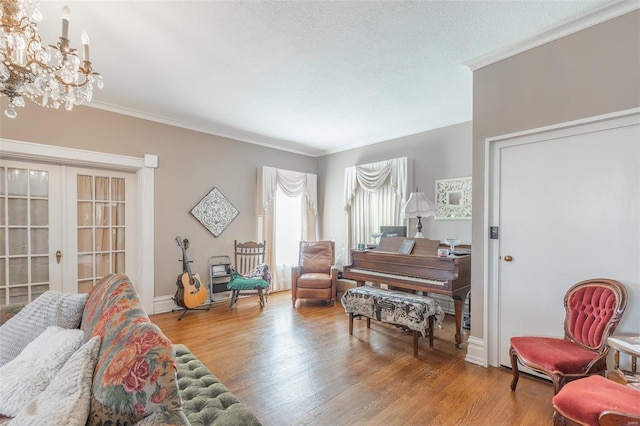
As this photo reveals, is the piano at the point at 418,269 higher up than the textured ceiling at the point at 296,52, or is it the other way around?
the textured ceiling at the point at 296,52

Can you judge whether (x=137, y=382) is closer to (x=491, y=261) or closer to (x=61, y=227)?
(x=491, y=261)

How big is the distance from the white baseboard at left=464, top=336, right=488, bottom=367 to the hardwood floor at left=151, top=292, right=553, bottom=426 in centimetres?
7

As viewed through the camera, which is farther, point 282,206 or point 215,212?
point 282,206

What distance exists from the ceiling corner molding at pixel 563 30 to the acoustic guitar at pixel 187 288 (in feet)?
13.6

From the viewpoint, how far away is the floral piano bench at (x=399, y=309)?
2.74 m

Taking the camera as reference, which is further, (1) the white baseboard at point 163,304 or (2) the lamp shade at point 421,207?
(1) the white baseboard at point 163,304

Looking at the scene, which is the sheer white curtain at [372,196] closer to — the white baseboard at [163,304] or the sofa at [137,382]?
the white baseboard at [163,304]

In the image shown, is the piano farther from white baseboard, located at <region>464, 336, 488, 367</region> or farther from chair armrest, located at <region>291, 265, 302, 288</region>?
chair armrest, located at <region>291, 265, 302, 288</region>

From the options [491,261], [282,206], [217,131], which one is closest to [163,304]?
[282,206]

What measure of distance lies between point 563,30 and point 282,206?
177 inches

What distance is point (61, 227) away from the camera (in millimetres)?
3512

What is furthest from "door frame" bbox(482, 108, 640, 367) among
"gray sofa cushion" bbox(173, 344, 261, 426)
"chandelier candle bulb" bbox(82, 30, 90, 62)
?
"chandelier candle bulb" bbox(82, 30, 90, 62)

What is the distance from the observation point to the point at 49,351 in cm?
135

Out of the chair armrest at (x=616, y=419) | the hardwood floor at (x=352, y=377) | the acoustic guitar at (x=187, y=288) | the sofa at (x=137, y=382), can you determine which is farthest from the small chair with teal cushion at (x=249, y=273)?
the chair armrest at (x=616, y=419)
